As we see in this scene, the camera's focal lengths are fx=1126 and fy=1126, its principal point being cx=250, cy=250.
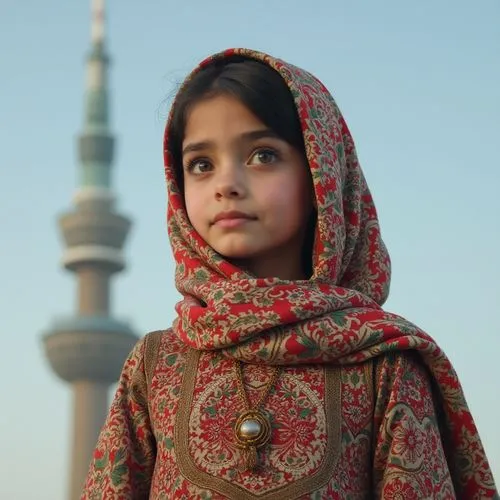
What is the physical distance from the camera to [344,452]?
198cm

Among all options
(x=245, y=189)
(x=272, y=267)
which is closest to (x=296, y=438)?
(x=272, y=267)

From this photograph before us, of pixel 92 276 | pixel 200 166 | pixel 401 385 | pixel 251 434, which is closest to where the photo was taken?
pixel 251 434

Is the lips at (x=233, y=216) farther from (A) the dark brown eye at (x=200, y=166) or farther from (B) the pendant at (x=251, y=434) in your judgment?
(B) the pendant at (x=251, y=434)

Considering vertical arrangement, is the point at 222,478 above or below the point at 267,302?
below

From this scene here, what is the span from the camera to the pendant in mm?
1928

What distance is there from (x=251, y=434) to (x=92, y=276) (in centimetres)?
4845

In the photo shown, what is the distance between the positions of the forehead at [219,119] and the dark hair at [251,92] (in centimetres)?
1

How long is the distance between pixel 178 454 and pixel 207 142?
0.59 metres

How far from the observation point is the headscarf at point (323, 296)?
200 cm

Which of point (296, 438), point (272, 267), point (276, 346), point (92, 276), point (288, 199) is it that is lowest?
point (296, 438)

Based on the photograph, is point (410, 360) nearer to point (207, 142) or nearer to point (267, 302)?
point (267, 302)

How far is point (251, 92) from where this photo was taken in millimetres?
2131

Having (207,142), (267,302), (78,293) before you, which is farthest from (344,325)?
(78,293)

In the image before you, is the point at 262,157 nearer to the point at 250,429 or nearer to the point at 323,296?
the point at 323,296
